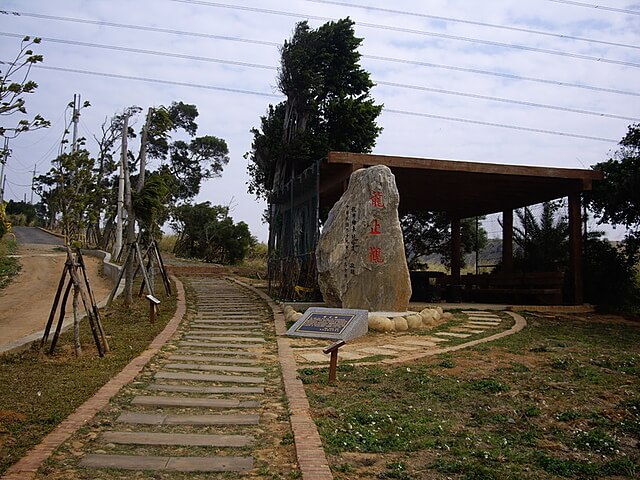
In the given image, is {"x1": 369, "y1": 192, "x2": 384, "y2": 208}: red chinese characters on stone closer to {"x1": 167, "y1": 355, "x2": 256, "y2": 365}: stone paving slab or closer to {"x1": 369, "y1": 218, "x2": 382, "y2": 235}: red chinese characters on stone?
{"x1": 369, "y1": 218, "x2": 382, "y2": 235}: red chinese characters on stone

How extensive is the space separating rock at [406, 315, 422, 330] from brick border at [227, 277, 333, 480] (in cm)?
282

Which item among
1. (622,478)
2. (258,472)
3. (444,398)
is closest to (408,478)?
(258,472)

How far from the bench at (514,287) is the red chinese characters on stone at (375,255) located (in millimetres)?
5569

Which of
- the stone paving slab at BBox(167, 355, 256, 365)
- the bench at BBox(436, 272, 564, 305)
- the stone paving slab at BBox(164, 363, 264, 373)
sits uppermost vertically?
the bench at BBox(436, 272, 564, 305)

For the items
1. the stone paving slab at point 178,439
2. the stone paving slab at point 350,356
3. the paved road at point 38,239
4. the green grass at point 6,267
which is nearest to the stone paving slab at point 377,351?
the stone paving slab at point 350,356

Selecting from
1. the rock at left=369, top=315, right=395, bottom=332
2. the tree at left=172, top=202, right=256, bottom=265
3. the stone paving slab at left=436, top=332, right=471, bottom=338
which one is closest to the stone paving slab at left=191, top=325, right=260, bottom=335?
the rock at left=369, top=315, right=395, bottom=332

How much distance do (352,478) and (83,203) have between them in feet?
36.6

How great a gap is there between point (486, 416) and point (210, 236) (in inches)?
920

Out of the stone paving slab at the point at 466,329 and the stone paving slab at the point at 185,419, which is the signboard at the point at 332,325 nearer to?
the stone paving slab at the point at 466,329

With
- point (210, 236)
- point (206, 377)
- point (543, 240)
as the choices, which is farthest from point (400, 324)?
point (210, 236)

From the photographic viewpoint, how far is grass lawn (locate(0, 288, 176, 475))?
4.25m

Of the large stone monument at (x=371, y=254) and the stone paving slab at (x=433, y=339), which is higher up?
the large stone monument at (x=371, y=254)

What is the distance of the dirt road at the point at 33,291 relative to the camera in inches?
382

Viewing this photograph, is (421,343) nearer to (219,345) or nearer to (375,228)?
(375,228)
